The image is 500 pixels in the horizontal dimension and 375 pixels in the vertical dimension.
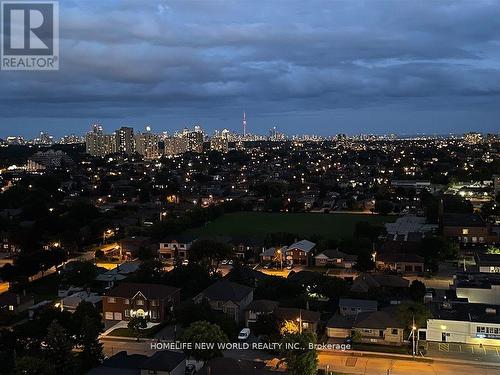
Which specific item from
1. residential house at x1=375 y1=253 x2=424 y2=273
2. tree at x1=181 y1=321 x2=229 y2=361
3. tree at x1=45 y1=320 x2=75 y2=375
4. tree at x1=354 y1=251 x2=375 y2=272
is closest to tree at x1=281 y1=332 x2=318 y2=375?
tree at x1=181 y1=321 x2=229 y2=361

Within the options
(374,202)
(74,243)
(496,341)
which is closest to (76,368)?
(496,341)

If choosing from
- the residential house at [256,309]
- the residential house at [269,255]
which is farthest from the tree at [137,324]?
the residential house at [269,255]

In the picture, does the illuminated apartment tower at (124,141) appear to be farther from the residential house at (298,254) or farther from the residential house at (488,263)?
the residential house at (488,263)

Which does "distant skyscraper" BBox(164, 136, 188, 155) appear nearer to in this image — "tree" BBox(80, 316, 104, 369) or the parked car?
the parked car

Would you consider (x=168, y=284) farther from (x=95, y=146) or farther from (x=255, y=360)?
(x=95, y=146)

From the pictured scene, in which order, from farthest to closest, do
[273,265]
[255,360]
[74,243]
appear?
[74,243] → [273,265] → [255,360]

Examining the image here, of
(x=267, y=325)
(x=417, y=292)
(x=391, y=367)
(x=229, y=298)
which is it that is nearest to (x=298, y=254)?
(x=417, y=292)

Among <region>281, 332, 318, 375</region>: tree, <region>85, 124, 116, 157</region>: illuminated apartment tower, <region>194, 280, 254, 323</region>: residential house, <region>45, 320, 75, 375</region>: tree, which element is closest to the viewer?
<region>281, 332, 318, 375</region>: tree
